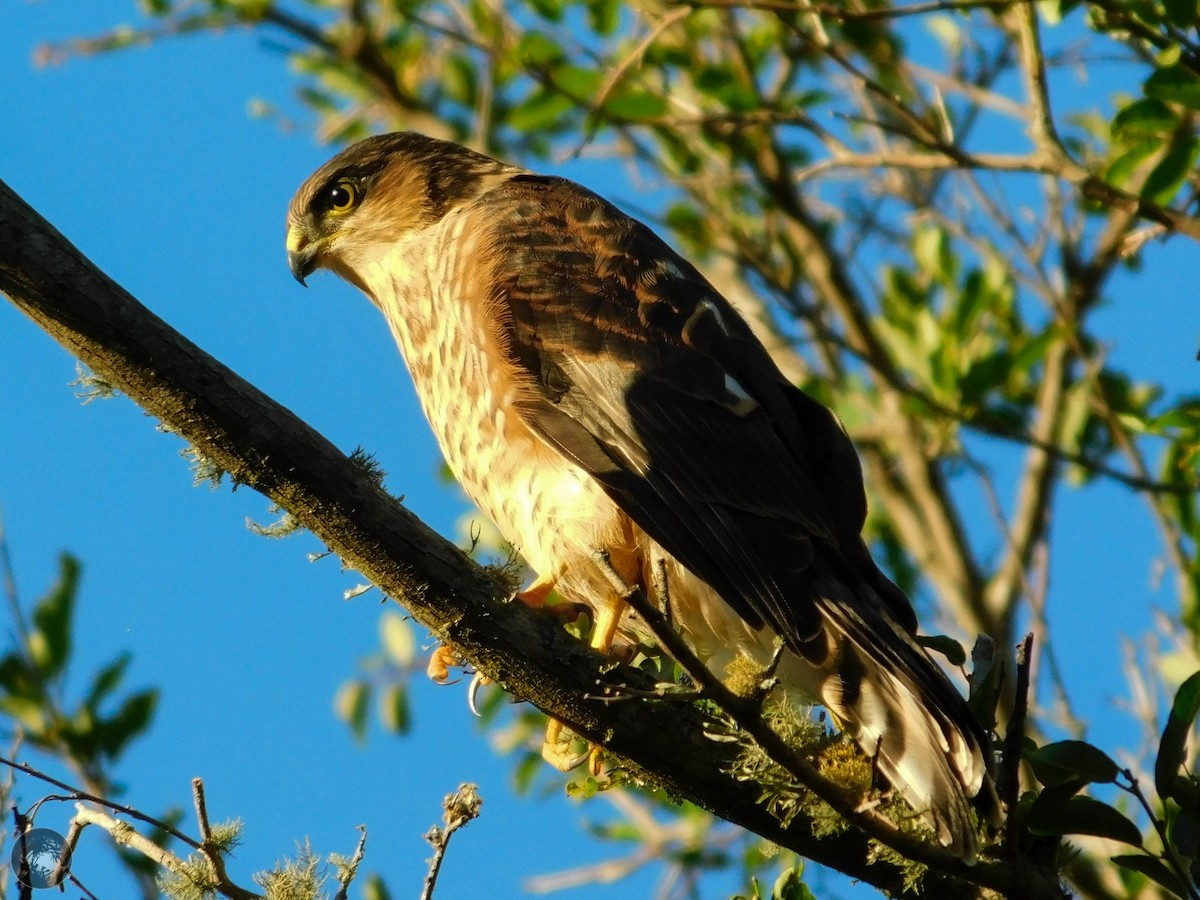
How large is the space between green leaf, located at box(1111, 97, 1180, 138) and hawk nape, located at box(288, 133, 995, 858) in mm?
1067

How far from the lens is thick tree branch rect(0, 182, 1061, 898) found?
2389 millimetres

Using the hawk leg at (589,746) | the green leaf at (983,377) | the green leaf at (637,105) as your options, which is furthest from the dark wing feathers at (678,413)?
the green leaf at (983,377)

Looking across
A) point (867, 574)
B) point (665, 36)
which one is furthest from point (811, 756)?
point (665, 36)

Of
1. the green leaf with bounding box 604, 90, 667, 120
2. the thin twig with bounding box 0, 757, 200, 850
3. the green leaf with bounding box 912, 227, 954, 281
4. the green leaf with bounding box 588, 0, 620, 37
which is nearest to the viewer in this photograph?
the thin twig with bounding box 0, 757, 200, 850

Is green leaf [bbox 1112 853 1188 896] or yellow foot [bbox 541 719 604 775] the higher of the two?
yellow foot [bbox 541 719 604 775]

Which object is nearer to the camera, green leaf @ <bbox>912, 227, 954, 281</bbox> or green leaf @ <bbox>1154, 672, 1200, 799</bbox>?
green leaf @ <bbox>1154, 672, 1200, 799</bbox>

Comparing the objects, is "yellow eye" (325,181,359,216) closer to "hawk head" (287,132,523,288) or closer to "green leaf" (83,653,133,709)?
"hawk head" (287,132,523,288)

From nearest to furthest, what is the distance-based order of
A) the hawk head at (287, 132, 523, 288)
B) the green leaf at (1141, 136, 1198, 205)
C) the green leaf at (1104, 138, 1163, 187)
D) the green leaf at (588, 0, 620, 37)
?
the green leaf at (1141, 136, 1198, 205)
the green leaf at (1104, 138, 1163, 187)
the hawk head at (287, 132, 523, 288)
the green leaf at (588, 0, 620, 37)

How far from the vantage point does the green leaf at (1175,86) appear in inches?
130

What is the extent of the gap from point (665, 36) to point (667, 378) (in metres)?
2.98

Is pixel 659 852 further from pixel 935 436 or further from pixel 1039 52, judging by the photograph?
pixel 1039 52

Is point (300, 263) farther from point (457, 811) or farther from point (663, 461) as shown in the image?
point (457, 811)

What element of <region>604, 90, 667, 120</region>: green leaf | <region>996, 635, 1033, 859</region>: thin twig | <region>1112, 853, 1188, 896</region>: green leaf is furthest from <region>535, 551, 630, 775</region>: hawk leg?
<region>604, 90, 667, 120</region>: green leaf

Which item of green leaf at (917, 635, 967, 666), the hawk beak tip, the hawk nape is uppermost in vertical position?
the hawk beak tip
